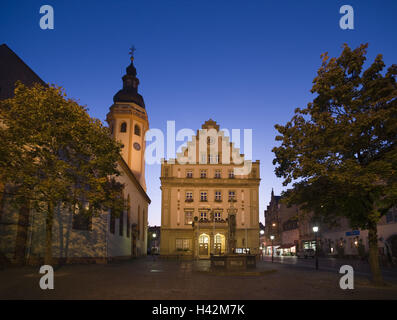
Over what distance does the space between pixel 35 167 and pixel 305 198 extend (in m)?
15.4

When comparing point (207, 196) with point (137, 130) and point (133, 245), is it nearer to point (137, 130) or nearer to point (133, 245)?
point (133, 245)

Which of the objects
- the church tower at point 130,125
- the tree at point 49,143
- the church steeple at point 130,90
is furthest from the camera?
the church steeple at point 130,90

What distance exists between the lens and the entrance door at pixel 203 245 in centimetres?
5003

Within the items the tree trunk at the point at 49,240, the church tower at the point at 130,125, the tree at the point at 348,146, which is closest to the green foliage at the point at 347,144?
the tree at the point at 348,146

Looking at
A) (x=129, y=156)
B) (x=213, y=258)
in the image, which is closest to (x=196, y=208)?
(x=129, y=156)

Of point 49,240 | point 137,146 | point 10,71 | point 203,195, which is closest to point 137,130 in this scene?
point 137,146

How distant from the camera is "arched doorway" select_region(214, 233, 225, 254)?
49.5 meters

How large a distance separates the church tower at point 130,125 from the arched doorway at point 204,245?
65.6ft

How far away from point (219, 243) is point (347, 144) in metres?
37.2

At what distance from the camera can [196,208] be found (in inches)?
2047

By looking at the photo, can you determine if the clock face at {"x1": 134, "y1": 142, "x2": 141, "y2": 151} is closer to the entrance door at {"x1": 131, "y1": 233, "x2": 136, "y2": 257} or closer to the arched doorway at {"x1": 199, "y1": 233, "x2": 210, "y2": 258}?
the entrance door at {"x1": 131, "y1": 233, "x2": 136, "y2": 257}

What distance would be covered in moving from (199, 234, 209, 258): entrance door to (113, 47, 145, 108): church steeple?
100ft

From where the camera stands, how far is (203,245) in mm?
50125

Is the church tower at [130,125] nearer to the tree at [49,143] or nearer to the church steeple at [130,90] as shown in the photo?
the church steeple at [130,90]
